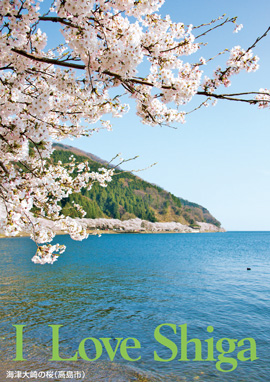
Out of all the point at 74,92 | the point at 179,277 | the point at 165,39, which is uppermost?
the point at 165,39

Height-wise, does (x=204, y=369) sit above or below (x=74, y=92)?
below

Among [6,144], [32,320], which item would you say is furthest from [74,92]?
[32,320]

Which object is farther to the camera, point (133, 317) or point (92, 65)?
point (133, 317)

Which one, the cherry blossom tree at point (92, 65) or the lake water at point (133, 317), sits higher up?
the cherry blossom tree at point (92, 65)

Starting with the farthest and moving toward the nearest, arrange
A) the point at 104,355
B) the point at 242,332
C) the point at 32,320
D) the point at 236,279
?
the point at 236,279
the point at 32,320
the point at 242,332
the point at 104,355

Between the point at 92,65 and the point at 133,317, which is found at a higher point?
the point at 92,65

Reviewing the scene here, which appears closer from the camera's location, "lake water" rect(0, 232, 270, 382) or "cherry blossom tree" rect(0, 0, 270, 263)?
"cherry blossom tree" rect(0, 0, 270, 263)

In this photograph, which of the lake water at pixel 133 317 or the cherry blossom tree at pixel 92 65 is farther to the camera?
the lake water at pixel 133 317

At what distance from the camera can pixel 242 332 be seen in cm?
1495

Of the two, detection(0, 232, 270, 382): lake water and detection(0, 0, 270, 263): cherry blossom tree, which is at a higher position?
detection(0, 0, 270, 263): cherry blossom tree

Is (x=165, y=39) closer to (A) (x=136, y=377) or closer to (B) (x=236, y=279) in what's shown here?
(A) (x=136, y=377)

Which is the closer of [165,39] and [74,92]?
[165,39]

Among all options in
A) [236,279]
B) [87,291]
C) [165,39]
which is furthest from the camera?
[236,279]

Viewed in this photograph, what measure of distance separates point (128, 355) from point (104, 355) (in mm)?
982
